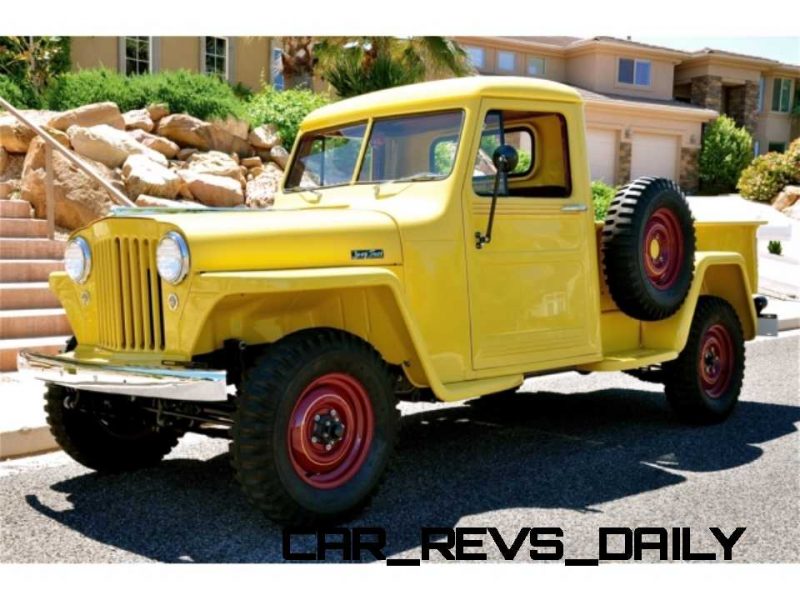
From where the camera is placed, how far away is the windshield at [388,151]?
498 centimetres

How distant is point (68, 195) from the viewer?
1004 cm

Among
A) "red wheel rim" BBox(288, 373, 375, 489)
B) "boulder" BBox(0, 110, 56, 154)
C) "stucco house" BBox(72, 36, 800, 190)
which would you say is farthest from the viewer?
"stucco house" BBox(72, 36, 800, 190)

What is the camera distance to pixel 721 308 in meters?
6.39

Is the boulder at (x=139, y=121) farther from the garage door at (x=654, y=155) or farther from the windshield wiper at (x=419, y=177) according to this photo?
the garage door at (x=654, y=155)

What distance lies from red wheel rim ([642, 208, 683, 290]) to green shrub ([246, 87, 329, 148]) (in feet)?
29.2

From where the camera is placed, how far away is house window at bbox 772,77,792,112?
33.6 metres

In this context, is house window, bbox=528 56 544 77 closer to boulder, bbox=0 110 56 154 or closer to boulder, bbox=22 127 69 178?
boulder, bbox=0 110 56 154

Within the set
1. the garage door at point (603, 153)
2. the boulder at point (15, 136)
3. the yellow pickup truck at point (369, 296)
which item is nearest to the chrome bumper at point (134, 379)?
the yellow pickup truck at point (369, 296)

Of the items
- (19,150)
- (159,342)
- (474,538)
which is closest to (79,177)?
(19,150)

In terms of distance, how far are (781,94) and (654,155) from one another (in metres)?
9.14

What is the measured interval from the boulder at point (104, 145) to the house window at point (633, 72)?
20.8 metres

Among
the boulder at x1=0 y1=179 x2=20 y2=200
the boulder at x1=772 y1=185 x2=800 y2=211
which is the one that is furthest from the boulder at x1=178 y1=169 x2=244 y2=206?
the boulder at x1=772 y1=185 x2=800 y2=211

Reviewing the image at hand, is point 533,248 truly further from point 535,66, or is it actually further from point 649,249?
point 535,66

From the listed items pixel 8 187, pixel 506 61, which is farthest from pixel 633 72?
pixel 8 187
